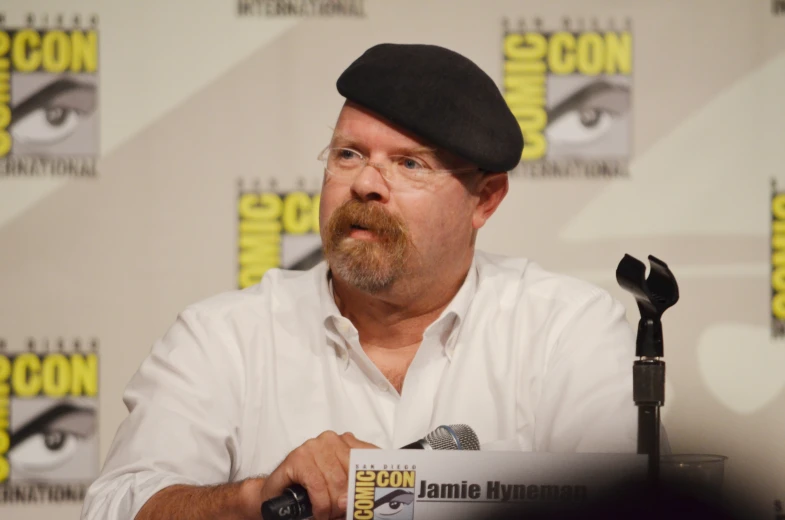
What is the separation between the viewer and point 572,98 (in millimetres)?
2867

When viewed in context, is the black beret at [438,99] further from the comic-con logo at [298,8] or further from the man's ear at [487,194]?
the comic-con logo at [298,8]

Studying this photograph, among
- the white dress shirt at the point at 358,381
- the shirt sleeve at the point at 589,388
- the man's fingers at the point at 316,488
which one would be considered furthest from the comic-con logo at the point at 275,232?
the man's fingers at the point at 316,488

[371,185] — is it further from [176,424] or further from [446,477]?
[446,477]

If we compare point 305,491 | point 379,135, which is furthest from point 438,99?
point 305,491

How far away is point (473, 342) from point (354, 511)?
3.28 feet

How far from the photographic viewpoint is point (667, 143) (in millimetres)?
2869

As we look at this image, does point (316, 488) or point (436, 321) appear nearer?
point (316, 488)

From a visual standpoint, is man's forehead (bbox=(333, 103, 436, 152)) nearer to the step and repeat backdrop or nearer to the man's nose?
the man's nose

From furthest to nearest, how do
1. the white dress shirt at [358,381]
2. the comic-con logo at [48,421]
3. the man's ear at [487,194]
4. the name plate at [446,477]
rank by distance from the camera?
the comic-con logo at [48,421] < the man's ear at [487,194] < the white dress shirt at [358,381] < the name plate at [446,477]

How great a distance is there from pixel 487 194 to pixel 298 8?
1.06 meters

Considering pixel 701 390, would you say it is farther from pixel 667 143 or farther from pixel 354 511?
pixel 354 511

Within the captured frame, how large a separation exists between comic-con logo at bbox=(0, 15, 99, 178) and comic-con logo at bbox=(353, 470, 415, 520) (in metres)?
2.00

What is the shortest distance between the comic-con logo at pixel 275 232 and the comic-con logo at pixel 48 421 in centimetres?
56

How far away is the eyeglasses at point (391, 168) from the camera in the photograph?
199 centimetres
